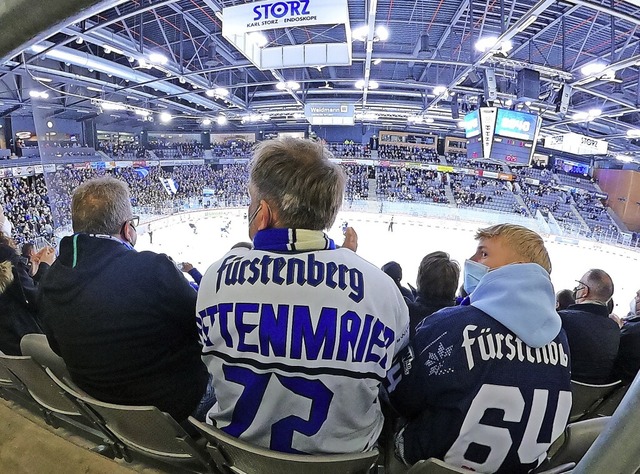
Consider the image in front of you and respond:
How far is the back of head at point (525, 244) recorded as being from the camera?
126cm

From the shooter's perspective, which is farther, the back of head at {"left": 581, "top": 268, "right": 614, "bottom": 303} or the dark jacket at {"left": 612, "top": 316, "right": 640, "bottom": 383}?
the back of head at {"left": 581, "top": 268, "right": 614, "bottom": 303}

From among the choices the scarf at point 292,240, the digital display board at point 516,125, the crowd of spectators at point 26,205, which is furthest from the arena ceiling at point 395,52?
the scarf at point 292,240

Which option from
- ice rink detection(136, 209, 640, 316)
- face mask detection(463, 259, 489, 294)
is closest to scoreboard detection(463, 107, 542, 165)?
ice rink detection(136, 209, 640, 316)

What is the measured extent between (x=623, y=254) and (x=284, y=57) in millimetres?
17514

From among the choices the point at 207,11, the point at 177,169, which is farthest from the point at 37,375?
the point at 177,169

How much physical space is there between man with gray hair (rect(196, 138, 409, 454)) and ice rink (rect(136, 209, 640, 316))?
37.9ft

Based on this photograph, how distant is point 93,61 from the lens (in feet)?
34.9

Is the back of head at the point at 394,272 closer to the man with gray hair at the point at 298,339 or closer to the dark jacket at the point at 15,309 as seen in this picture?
the man with gray hair at the point at 298,339

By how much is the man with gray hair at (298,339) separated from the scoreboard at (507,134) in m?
9.15

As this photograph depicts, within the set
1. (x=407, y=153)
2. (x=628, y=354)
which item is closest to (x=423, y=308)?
(x=628, y=354)

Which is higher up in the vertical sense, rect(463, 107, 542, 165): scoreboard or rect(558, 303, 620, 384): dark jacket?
rect(463, 107, 542, 165): scoreboard

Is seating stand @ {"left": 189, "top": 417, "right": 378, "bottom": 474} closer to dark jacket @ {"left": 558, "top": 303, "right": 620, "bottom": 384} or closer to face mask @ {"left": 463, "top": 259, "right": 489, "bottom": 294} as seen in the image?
face mask @ {"left": 463, "top": 259, "right": 489, "bottom": 294}

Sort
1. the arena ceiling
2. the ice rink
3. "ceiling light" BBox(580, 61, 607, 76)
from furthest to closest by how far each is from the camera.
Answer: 1. the ice rink
2. "ceiling light" BBox(580, 61, 607, 76)
3. the arena ceiling

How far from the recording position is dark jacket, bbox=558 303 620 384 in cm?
196
